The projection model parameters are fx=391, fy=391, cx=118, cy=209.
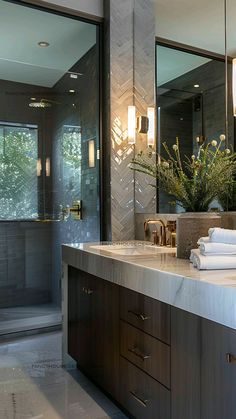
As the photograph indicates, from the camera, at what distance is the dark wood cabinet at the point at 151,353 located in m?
1.22

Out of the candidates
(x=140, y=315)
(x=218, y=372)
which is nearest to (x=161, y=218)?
(x=140, y=315)

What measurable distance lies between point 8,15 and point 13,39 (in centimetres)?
31

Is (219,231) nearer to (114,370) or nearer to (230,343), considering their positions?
(230,343)

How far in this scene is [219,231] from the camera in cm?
165

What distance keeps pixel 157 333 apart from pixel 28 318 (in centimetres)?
227

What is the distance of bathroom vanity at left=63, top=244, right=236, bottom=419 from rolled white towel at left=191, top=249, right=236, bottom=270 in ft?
0.12

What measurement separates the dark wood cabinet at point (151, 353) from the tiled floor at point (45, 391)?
112 mm

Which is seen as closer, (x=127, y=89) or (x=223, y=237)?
(x=223, y=237)

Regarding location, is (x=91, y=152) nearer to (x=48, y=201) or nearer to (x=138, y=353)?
(x=48, y=201)

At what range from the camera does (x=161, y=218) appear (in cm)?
278

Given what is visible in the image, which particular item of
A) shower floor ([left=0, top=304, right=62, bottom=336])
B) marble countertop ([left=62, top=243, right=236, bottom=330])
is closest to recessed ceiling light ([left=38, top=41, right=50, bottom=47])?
marble countertop ([left=62, top=243, right=236, bottom=330])

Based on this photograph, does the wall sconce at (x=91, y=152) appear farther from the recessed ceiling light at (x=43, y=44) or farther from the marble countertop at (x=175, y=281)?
the marble countertop at (x=175, y=281)

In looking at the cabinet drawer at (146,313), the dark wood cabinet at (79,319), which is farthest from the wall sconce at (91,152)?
the cabinet drawer at (146,313)

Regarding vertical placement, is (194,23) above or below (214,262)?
above
